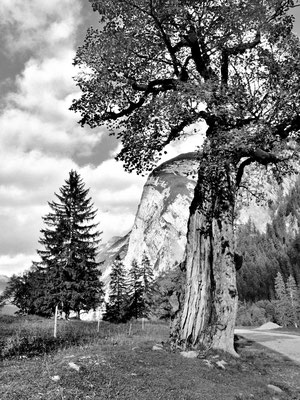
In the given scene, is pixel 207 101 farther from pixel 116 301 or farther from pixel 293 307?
pixel 293 307

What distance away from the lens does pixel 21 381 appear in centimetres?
521

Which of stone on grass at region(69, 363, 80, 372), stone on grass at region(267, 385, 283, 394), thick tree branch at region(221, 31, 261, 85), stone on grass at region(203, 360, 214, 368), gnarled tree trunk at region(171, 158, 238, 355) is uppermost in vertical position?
thick tree branch at region(221, 31, 261, 85)

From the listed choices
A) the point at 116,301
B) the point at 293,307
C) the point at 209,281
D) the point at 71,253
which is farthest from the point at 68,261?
the point at 293,307

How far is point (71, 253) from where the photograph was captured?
36312 millimetres

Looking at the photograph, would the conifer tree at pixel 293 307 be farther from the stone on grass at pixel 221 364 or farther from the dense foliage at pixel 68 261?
the stone on grass at pixel 221 364

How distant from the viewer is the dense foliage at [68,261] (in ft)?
114

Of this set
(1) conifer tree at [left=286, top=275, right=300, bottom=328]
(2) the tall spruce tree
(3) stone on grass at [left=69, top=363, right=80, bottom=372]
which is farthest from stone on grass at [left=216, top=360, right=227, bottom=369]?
(1) conifer tree at [left=286, top=275, right=300, bottom=328]

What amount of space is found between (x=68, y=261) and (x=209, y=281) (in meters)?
26.6

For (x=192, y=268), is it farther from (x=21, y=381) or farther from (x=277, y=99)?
(x=21, y=381)

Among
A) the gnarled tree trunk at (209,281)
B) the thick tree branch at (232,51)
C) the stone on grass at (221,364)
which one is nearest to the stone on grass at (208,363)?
the stone on grass at (221,364)

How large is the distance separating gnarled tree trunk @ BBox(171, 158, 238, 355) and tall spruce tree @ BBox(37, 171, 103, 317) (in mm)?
24722

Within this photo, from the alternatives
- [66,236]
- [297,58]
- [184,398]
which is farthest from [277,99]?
[66,236]

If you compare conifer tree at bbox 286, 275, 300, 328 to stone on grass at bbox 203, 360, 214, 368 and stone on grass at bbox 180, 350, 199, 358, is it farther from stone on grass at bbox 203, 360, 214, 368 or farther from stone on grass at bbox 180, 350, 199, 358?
stone on grass at bbox 203, 360, 214, 368

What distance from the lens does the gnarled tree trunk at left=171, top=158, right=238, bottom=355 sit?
1058 centimetres
